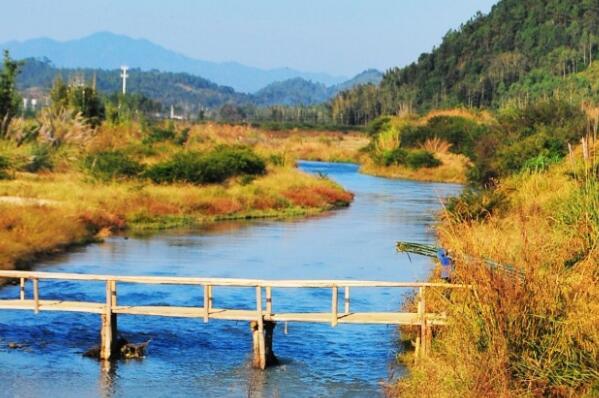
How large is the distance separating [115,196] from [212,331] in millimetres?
21119

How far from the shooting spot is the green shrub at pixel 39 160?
46350 millimetres

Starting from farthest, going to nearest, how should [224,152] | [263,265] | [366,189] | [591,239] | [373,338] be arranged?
1. [366,189]
2. [224,152]
3. [263,265]
4. [373,338]
5. [591,239]

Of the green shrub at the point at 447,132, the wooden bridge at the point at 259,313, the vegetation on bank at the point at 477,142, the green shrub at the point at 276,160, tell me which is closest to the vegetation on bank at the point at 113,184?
the green shrub at the point at 276,160

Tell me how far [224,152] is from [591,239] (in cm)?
3789

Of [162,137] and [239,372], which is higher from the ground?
[162,137]

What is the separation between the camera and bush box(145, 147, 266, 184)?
47656 millimetres

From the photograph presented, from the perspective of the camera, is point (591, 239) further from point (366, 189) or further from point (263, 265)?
point (366, 189)

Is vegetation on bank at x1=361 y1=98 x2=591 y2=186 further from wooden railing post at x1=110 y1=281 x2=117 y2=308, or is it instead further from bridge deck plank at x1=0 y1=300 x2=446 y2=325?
wooden railing post at x1=110 y1=281 x2=117 y2=308

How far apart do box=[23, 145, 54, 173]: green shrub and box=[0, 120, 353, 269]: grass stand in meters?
0.12

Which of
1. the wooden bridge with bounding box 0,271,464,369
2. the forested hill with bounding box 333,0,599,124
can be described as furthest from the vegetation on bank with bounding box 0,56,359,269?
the forested hill with bounding box 333,0,599,124

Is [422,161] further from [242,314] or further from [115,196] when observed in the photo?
[242,314]

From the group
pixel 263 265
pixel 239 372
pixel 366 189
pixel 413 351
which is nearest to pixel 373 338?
pixel 413 351

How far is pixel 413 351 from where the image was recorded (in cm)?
1927

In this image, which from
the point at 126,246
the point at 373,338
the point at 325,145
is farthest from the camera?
the point at 325,145
